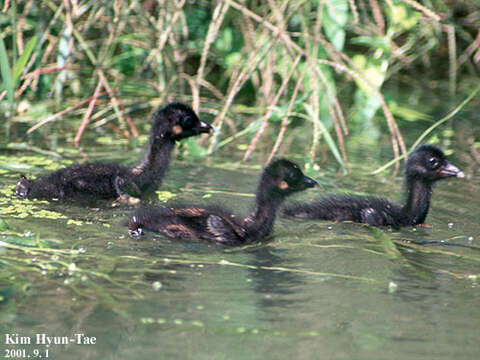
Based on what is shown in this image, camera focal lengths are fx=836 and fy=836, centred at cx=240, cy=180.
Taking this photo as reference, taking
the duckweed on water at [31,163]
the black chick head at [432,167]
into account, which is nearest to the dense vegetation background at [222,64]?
the duckweed on water at [31,163]

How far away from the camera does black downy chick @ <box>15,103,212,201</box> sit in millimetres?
7129

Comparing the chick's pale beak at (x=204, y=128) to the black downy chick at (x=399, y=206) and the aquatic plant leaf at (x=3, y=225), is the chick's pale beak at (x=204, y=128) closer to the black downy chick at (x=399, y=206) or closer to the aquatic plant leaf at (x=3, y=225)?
the black downy chick at (x=399, y=206)

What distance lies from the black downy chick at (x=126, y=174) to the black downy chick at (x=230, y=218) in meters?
1.01

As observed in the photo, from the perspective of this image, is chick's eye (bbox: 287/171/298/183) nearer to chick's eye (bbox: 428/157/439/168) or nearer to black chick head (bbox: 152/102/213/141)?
chick's eye (bbox: 428/157/439/168)

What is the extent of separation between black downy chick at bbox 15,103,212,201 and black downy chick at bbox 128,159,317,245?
39.9 inches

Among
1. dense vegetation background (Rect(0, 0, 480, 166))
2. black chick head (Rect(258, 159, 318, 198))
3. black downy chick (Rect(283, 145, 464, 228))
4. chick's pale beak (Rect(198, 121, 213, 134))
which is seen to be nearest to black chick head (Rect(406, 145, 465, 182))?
black downy chick (Rect(283, 145, 464, 228))

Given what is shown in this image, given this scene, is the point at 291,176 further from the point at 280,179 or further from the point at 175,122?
the point at 175,122

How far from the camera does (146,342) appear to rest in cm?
420

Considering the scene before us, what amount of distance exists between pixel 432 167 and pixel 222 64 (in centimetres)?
489

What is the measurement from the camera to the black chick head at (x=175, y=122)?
774 centimetres

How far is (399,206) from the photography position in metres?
7.16

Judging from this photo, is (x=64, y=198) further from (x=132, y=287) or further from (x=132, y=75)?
(x=132, y=75)

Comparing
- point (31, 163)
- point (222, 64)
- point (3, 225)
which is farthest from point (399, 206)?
point (222, 64)

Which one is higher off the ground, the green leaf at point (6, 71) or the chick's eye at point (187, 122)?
the green leaf at point (6, 71)
